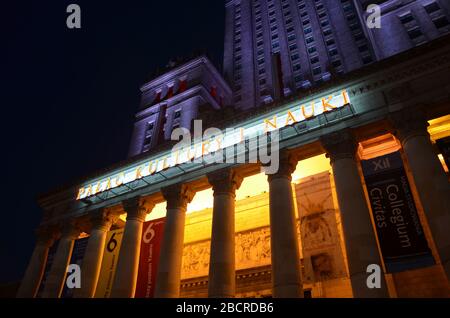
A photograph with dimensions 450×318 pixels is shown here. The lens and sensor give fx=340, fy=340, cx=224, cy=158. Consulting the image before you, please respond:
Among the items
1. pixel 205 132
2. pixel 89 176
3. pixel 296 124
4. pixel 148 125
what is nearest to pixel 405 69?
pixel 296 124

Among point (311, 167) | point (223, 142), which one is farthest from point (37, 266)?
point (311, 167)

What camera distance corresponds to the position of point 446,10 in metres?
35.4

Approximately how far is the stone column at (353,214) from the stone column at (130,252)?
14.7 m

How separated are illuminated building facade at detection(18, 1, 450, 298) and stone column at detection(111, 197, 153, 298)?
0.27 feet

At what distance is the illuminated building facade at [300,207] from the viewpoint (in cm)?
1697

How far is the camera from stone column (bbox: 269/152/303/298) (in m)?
17.4

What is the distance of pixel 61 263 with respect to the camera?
92.2ft

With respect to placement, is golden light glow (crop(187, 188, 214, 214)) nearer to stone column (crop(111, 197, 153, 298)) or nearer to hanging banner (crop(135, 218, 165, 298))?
stone column (crop(111, 197, 153, 298))

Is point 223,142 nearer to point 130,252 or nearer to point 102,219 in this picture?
point 130,252

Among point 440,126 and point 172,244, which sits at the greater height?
point 440,126

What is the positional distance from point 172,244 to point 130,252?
3.82 m

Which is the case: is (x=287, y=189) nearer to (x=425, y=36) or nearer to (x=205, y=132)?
(x=205, y=132)

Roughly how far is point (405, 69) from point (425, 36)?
17273 millimetres

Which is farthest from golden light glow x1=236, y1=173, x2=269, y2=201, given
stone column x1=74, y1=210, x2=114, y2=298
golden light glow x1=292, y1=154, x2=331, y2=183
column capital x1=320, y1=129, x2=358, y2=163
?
stone column x1=74, y1=210, x2=114, y2=298
